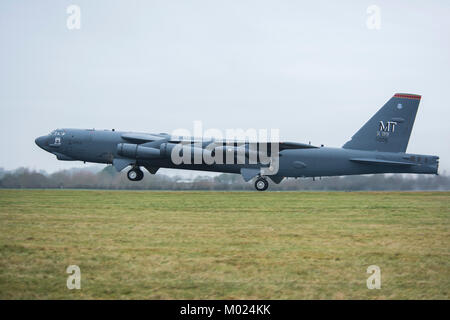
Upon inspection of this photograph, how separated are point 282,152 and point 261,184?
2.58 meters

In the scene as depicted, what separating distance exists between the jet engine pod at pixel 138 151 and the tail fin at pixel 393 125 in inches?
478

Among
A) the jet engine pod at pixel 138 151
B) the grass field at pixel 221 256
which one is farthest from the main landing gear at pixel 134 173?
the grass field at pixel 221 256

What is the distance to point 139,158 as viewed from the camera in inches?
1062

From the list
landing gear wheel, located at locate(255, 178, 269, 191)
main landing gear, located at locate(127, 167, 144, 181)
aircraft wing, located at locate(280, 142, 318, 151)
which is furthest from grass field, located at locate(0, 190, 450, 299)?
main landing gear, located at locate(127, 167, 144, 181)

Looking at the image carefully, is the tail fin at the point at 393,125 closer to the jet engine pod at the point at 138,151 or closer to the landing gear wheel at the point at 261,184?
the landing gear wheel at the point at 261,184

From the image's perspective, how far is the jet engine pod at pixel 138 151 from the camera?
1049 inches

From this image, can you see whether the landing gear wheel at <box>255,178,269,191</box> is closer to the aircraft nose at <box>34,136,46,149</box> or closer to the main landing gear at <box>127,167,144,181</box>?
the main landing gear at <box>127,167,144,181</box>

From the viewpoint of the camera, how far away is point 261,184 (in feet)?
92.5

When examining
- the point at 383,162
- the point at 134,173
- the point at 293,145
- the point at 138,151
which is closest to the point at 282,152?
the point at 293,145

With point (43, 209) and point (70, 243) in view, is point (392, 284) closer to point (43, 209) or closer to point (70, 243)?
point (70, 243)

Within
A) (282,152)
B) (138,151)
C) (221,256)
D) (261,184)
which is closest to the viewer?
(221,256)

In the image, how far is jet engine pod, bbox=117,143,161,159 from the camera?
26641mm

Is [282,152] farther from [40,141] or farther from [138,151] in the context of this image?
[40,141]

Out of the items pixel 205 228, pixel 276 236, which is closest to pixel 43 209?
pixel 205 228
